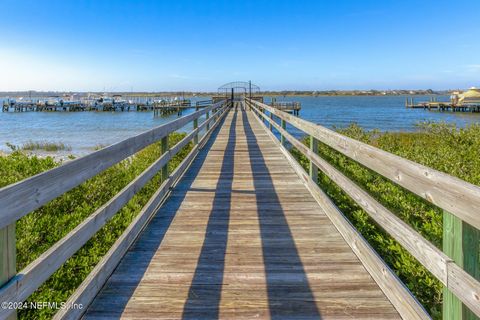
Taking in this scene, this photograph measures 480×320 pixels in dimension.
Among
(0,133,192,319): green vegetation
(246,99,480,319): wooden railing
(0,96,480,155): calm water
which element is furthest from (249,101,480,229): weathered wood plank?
(0,96,480,155): calm water

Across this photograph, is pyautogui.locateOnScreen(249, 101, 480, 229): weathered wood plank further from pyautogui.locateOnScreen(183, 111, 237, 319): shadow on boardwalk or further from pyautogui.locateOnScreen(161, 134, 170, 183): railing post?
pyautogui.locateOnScreen(161, 134, 170, 183): railing post

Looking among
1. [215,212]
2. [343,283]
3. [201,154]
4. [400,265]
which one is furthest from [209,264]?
[201,154]

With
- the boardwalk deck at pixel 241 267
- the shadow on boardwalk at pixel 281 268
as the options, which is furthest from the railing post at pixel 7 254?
the shadow on boardwalk at pixel 281 268

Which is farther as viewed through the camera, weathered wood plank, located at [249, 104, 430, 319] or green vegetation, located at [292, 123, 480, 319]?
green vegetation, located at [292, 123, 480, 319]

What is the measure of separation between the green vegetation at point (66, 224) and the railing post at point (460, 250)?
2.95 metres

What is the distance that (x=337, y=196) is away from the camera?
5641mm

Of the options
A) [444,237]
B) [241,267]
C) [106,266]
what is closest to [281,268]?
[241,267]

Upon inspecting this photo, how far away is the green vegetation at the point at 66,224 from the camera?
344 centimetres

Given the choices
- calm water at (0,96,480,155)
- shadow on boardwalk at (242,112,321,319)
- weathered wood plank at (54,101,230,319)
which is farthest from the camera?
calm water at (0,96,480,155)

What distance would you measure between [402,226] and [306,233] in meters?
→ 1.63

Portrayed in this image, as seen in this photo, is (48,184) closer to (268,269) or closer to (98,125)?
(268,269)

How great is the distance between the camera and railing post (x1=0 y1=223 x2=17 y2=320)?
55.0 inches

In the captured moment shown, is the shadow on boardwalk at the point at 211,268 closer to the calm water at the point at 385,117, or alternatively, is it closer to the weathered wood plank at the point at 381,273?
the weathered wood plank at the point at 381,273

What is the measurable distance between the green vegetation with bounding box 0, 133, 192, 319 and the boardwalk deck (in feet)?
→ 2.71
